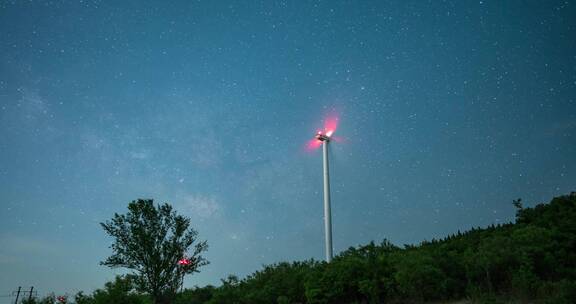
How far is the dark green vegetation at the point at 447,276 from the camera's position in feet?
40.0

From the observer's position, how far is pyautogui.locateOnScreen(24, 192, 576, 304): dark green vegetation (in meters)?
12.2

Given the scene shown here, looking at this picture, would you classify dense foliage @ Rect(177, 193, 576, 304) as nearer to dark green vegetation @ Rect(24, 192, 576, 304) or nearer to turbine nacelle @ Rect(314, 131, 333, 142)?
dark green vegetation @ Rect(24, 192, 576, 304)

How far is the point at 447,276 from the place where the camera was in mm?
13805

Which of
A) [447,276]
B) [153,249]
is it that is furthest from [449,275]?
[153,249]

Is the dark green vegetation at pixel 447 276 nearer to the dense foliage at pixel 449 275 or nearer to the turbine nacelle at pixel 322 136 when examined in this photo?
the dense foliage at pixel 449 275

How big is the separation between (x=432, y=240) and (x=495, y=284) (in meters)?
8.59

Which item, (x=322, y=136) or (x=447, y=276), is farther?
(x=322, y=136)

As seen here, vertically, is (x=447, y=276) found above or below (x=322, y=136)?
below

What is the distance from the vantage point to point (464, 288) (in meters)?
13.4

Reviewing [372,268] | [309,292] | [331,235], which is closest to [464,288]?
[372,268]

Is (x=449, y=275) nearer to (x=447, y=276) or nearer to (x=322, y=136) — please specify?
(x=447, y=276)

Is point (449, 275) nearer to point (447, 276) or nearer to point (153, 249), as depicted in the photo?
point (447, 276)

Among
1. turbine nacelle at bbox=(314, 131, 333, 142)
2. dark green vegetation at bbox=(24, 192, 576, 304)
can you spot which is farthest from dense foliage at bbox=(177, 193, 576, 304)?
turbine nacelle at bbox=(314, 131, 333, 142)

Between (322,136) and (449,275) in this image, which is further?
(322,136)
